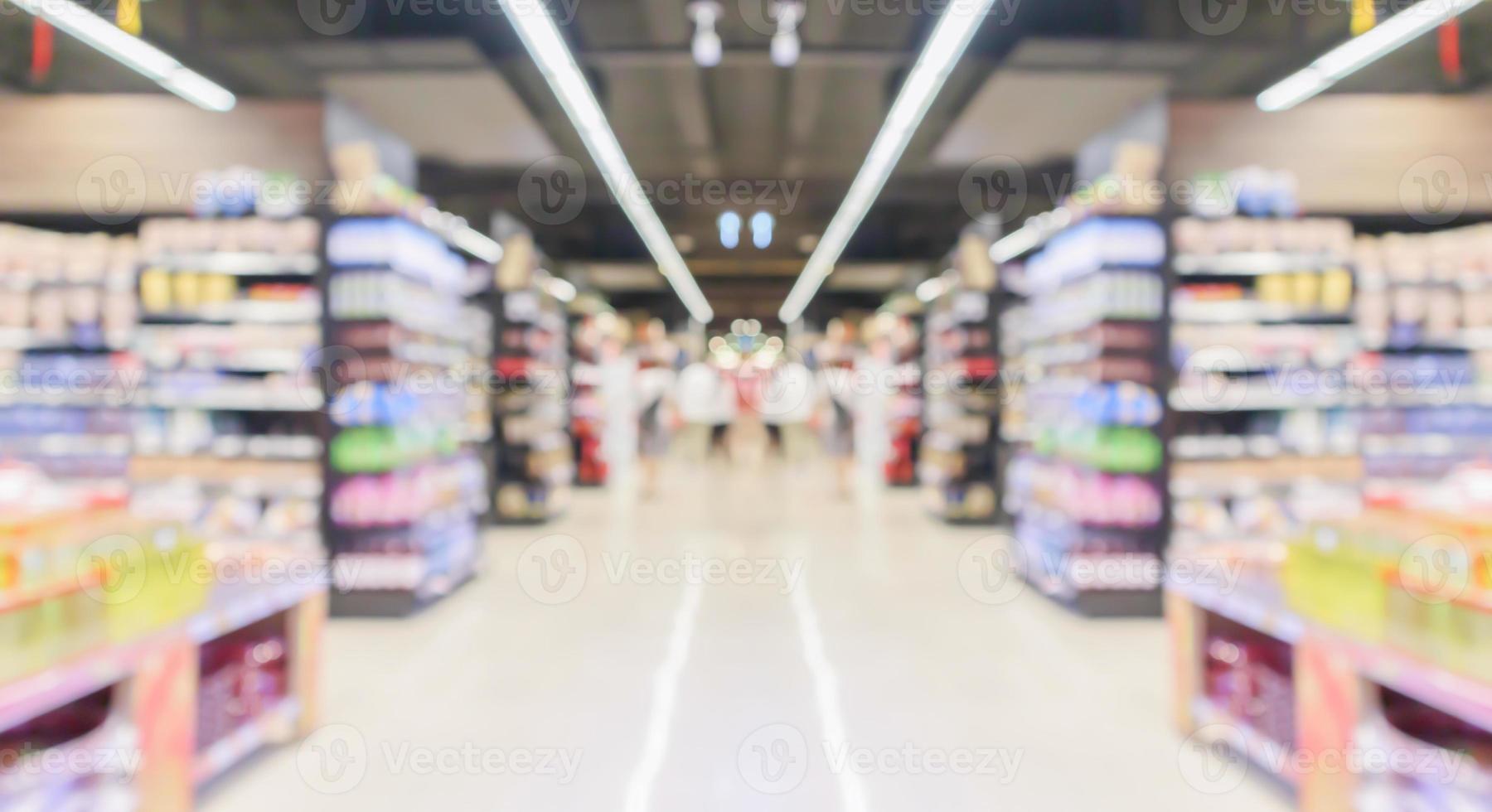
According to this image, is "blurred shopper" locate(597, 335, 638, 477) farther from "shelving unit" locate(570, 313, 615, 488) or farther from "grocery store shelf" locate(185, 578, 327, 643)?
"grocery store shelf" locate(185, 578, 327, 643)

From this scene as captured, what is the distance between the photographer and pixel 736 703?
152 inches

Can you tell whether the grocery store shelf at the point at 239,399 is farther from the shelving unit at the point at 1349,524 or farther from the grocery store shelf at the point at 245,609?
the shelving unit at the point at 1349,524

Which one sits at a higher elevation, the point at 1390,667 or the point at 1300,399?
the point at 1300,399

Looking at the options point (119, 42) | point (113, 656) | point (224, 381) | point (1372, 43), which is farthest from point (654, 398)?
point (113, 656)

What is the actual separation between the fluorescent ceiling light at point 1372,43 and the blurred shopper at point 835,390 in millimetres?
9008

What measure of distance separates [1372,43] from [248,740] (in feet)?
20.5

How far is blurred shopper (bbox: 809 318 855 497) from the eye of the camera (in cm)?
1619

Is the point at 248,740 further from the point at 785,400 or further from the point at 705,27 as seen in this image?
the point at 785,400

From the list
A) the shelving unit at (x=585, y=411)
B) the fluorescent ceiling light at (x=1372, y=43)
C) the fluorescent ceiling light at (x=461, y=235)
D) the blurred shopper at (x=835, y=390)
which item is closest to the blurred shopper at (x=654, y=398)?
the shelving unit at (x=585, y=411)

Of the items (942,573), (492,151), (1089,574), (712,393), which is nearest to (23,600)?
(1089,574)

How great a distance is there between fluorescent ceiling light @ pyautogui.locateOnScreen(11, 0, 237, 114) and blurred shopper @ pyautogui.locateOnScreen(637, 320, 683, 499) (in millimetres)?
7262

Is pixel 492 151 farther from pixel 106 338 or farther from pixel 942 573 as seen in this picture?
pixel 942 573

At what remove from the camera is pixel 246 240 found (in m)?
5.54

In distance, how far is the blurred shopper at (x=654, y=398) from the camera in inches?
496
